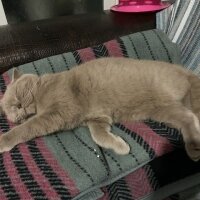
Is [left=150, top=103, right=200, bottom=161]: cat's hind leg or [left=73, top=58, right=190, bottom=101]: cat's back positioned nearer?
[left=150, top=103, right=200, bottom=161]: cat's hind leg

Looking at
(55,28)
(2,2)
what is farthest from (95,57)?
(2,2)

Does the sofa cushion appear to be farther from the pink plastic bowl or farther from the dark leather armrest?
the pink plastic bowl

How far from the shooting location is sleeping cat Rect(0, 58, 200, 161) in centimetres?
115

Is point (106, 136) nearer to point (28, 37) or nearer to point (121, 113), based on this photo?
point (121, 113)

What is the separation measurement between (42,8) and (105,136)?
1087 mm

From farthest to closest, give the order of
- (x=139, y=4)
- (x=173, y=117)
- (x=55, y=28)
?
(x=139, y=4) → (x=55, y=28) → (x=173, y=117)

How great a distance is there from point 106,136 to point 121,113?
0.13 m

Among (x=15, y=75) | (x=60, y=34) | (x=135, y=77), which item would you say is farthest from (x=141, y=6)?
(x=15, y=75)

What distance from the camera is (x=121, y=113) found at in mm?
1195

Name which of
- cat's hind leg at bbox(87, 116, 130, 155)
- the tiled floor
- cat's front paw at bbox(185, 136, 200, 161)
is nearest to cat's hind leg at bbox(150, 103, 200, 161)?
cat's front paw at bbox(185, 136, 200, 161)

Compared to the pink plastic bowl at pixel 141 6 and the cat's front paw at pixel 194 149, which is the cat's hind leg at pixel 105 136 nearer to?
the cat's front paw at pixel 194 149

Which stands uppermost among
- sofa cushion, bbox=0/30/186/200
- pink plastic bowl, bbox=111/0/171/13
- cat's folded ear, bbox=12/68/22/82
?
pink plastic bowl, bbox=111/0/171/13

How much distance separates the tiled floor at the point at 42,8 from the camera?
1834 mm

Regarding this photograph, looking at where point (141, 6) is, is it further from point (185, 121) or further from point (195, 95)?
point (185, 121)
